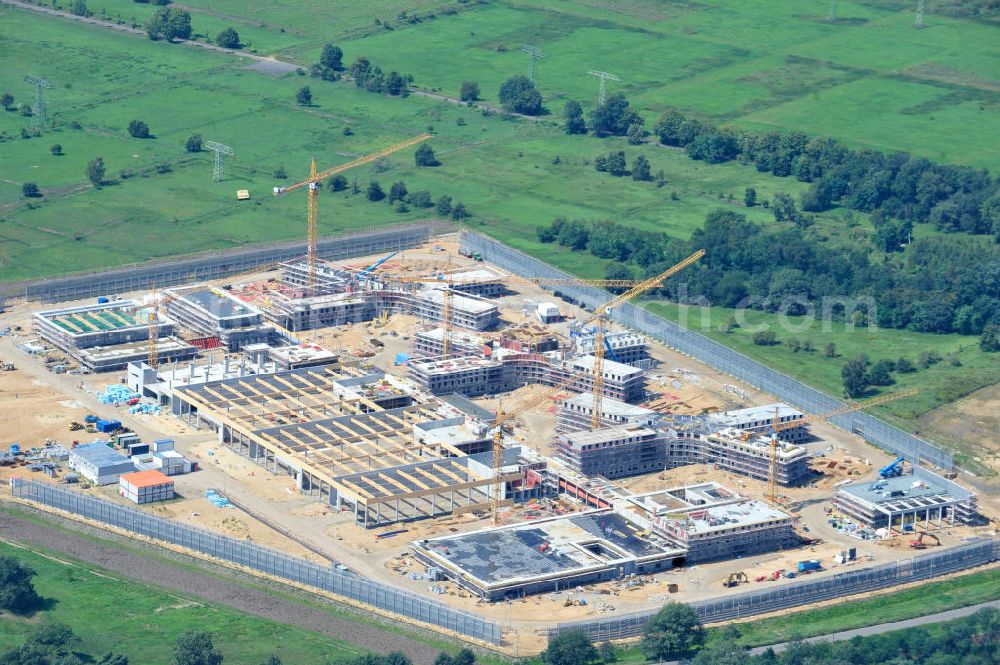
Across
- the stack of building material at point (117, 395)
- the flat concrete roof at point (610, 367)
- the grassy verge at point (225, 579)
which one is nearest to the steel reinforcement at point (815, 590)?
the grassy verge at point (225, 579)

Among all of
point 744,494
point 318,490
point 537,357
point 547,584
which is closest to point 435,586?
point 547,584

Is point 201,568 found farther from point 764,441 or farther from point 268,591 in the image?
point 764,441

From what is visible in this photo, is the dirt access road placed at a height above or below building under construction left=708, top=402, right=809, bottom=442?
below

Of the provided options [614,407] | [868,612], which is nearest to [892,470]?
[614,407]

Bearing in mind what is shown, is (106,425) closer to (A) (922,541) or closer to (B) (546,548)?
(B) (546,548)

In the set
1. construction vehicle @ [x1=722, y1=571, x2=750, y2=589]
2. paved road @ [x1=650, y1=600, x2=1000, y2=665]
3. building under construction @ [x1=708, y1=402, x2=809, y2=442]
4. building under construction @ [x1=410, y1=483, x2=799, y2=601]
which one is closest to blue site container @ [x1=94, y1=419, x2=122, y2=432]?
building under construction @ [x1=410, y1=483, x2=799, y2=601]

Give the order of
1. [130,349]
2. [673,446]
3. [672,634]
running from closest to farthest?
[672,634] → [673,446] → [130,349]

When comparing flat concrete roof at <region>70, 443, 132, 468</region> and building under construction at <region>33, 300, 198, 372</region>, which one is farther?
building under construction at <region>33, 300, 198, 372</region>

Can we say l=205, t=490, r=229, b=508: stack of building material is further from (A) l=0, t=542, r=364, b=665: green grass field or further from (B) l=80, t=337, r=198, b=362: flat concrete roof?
(B) l=80, t=337, r=198, b=362: flat concrete roof
